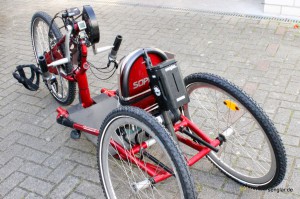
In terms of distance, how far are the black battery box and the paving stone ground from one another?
78cm

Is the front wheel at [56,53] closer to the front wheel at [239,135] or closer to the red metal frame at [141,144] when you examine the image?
the red metal frame at [141,144]

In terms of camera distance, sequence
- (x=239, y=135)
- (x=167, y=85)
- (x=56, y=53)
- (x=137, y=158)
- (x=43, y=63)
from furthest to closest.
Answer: (x=56, y=53)
(x=43, y=63)
(x=239, y=135)
(x=137, y=158)
(x=167, y=85)

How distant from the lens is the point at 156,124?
2.03 meters

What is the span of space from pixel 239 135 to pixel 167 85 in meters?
0.89

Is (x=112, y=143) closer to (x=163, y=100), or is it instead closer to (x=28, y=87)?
(x=163, y=100)

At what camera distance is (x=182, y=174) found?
1954 mm

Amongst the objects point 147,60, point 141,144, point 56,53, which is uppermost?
point 147,60

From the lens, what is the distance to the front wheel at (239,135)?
2307 millimetres

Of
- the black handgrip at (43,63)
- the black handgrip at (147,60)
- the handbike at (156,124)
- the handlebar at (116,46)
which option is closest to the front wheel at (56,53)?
the handbike at (156,124)

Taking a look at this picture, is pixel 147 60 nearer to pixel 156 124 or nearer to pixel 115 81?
pixel 156 124

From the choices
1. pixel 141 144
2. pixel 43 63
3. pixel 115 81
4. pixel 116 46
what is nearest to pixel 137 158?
pixel 141 144

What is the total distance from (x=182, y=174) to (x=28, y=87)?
7.98 feet

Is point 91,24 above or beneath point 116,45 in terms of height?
above

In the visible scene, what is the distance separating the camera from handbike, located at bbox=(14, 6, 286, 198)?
2.27 metres
